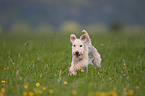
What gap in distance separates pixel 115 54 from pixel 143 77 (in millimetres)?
3365

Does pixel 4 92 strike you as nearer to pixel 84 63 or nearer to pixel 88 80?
pixel 88 80

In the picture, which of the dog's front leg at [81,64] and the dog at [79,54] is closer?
the dog at [79,54]

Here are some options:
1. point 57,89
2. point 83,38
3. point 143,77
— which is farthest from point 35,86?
point 143,77

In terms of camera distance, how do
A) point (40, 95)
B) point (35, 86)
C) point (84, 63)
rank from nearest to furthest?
point (40, 95) → point (35, 86) → point (84, 63)

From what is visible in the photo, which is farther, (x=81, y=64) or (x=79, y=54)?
(x=81, y=64)

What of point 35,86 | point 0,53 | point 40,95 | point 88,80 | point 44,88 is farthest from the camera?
point 0,53

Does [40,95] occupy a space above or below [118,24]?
below

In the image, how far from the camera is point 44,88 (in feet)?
10.9

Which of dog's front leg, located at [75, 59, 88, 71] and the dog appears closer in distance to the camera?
the dog

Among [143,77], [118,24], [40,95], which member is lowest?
[40,95]

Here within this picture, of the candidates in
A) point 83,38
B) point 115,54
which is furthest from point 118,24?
point 83,38

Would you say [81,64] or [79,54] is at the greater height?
[79,54]

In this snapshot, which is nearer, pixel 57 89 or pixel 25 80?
pixel 57 89

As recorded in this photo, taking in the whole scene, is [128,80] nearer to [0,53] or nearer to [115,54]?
[115,54]
